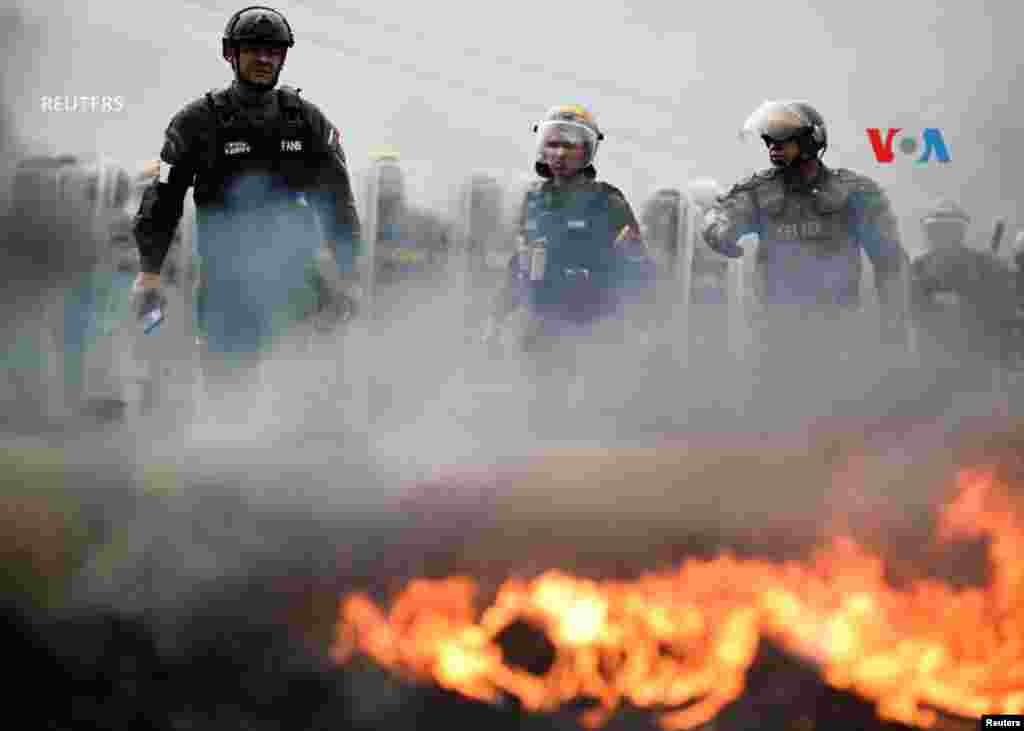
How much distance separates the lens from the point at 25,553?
7734 mm

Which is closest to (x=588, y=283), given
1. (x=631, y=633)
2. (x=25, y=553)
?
(x=631, y=633)

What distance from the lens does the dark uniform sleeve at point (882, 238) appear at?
9.59 m

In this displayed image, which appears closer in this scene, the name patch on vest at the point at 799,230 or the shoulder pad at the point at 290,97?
the shoulder pad at the point at 290,97

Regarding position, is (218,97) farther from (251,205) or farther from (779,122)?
(779,122)

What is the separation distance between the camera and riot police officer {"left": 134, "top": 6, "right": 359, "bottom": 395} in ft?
28.6

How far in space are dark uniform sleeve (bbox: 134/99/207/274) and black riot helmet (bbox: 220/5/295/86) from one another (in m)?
0.33

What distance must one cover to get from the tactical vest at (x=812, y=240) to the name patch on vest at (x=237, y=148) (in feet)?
9.34

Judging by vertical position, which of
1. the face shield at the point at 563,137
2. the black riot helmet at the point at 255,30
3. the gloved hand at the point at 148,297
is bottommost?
the gloved hand at the point at 148,297

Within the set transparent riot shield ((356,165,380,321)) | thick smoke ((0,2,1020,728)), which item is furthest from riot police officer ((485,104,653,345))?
transparent riot shield ((356,165,380,321))

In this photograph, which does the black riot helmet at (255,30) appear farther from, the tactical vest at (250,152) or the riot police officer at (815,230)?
the riot police officer at (815,230)

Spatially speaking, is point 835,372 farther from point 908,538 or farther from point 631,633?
point 631,633

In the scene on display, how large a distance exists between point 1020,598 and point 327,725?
317 centimetres

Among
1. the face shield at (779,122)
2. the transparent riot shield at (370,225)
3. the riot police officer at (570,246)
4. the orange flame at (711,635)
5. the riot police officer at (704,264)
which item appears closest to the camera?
the orange flame at (711,635)

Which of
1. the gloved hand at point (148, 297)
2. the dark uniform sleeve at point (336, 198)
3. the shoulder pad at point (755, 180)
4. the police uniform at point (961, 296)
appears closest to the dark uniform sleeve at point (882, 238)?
the shoulder pad at point (755, 180)
